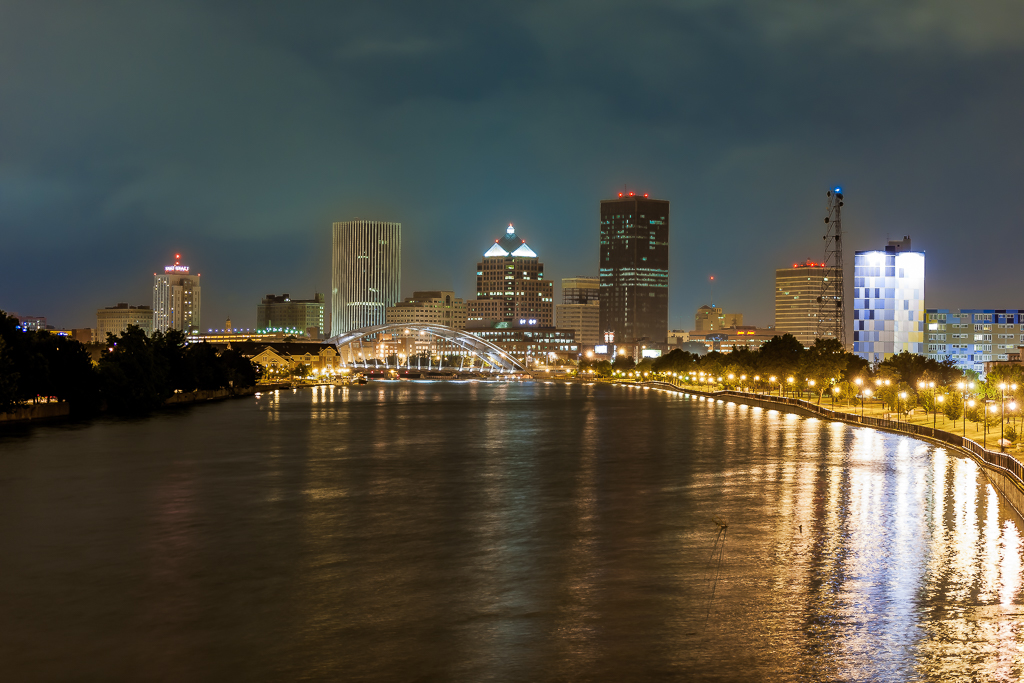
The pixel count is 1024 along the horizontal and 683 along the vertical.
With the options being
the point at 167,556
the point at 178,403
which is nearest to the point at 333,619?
the point at 167,556

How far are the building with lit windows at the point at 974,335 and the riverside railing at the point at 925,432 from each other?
7210 centimetres

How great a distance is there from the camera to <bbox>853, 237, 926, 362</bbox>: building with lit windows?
484 feet

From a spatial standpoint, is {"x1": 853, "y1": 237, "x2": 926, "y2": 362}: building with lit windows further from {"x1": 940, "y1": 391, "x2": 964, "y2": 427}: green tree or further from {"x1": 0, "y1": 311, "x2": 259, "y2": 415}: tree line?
{"x1": 0, "y1": 311, "x2": 259, "y2": 415}: tree line

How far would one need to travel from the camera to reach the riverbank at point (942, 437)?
106ft

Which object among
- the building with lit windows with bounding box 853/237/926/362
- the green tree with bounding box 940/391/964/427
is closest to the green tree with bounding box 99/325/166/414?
the green tree with bounding box 940/391/964/427

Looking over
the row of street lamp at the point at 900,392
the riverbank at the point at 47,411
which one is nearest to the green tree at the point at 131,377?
the riverbank at the point at 47,411

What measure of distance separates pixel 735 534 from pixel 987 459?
63.8 ft

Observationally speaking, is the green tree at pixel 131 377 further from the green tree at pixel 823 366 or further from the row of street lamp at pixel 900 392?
the green tree at pixel 823 366

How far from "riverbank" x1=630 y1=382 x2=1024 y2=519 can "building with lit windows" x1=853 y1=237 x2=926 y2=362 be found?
Answer: 36846 millimetres

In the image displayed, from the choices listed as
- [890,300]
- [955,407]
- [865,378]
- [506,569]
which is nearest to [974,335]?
[890,300]

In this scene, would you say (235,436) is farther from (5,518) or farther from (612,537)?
(612,537)

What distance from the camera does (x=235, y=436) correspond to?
61.5 m

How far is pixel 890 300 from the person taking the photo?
5832 inches

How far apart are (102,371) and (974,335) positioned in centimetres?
15167
